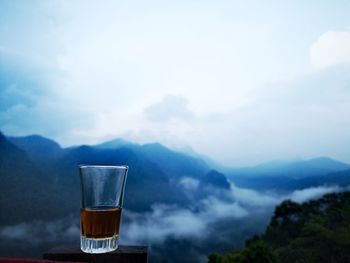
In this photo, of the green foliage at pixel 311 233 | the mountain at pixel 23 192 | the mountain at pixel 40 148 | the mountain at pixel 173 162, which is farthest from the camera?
the mountain at pixel 173 162

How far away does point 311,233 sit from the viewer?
71.3 ft

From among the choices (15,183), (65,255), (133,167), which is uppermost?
(133,167)

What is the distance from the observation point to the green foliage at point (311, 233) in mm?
21078

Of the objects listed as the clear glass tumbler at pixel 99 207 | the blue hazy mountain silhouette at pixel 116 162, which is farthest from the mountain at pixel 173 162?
the clear glass tumbler at pixel 99 207

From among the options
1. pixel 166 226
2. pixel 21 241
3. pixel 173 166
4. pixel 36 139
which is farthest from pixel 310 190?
pixel 36 139

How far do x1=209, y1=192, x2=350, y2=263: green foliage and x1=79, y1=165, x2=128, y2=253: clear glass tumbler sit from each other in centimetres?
2007

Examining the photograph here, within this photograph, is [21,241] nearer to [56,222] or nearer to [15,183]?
[56,222]

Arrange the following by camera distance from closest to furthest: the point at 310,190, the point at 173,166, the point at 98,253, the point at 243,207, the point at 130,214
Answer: the point at 98,253 < the point at 310,190 < the point at 130,214 < the point at 243,207 < the point at 173,166

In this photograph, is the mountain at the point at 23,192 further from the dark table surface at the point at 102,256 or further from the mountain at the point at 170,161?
the dark table surface at the point at 102,256

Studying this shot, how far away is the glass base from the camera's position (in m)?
0.66

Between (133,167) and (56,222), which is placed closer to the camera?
(56,222)

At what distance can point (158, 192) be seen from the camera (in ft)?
188

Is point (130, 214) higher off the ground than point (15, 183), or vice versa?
point (15, 183)

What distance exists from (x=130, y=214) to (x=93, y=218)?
48667 millimetres
